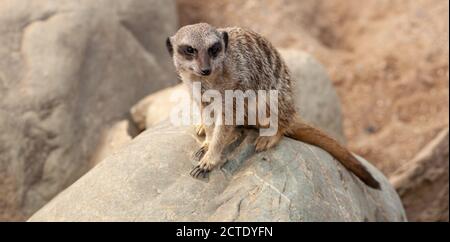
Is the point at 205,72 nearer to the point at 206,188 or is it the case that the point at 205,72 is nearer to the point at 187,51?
the point at 187,51

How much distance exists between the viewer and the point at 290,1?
23.8ft

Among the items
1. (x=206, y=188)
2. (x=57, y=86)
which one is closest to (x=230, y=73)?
(x=206, y=188)

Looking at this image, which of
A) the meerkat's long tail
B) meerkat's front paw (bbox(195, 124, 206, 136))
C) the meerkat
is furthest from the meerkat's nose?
the meerkat's long tail

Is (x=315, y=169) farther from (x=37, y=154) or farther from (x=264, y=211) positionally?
(x=37, y=154)

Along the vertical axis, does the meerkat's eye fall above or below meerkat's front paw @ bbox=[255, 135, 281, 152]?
above

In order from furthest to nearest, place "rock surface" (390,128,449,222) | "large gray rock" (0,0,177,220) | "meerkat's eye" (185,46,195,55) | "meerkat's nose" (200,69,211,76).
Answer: "rock surface" (390,128,449,222), "large gray rock" (0,0,177,220), "meerkat's eye" (185,46,195,55), "meerkat's nose" (200,69,211,76)

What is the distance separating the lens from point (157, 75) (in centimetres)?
585

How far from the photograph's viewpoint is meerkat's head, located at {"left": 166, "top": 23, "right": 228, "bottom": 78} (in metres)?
3.35

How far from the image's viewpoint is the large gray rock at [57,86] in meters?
4.77

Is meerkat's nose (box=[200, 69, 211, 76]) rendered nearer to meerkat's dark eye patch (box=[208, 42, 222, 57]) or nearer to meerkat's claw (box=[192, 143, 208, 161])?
meerkat's dark eye patch (box=[208, 42, 222, 57])

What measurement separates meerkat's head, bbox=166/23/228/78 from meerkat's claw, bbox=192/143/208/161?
44 cm

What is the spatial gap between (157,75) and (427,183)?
91.9 inches

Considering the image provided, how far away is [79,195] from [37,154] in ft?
4.38

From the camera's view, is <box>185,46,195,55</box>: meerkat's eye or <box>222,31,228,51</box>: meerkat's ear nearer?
<box>185,46,195,55</box>: meerkat's eye
